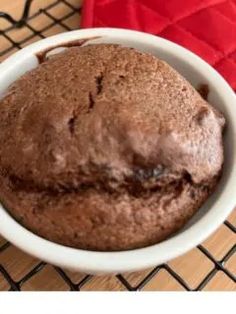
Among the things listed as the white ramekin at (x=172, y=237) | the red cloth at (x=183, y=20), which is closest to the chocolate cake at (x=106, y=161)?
the white ramekin at (x=172, y=237)

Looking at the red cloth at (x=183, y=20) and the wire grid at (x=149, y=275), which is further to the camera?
the red cloth at (x=183, y=20)

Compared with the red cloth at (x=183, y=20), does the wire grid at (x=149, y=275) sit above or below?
below

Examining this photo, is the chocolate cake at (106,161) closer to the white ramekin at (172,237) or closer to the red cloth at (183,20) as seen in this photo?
the white ramekin at (172,237)

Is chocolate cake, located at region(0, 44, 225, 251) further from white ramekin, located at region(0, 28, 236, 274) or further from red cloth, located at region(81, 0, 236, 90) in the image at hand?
red cloth, located at region(81, 0, 236, 90)

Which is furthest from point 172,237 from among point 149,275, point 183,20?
point 183,20

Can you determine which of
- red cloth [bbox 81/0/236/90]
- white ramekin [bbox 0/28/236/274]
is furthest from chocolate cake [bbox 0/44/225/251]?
red cloth [bbox 81/0/236/90]
